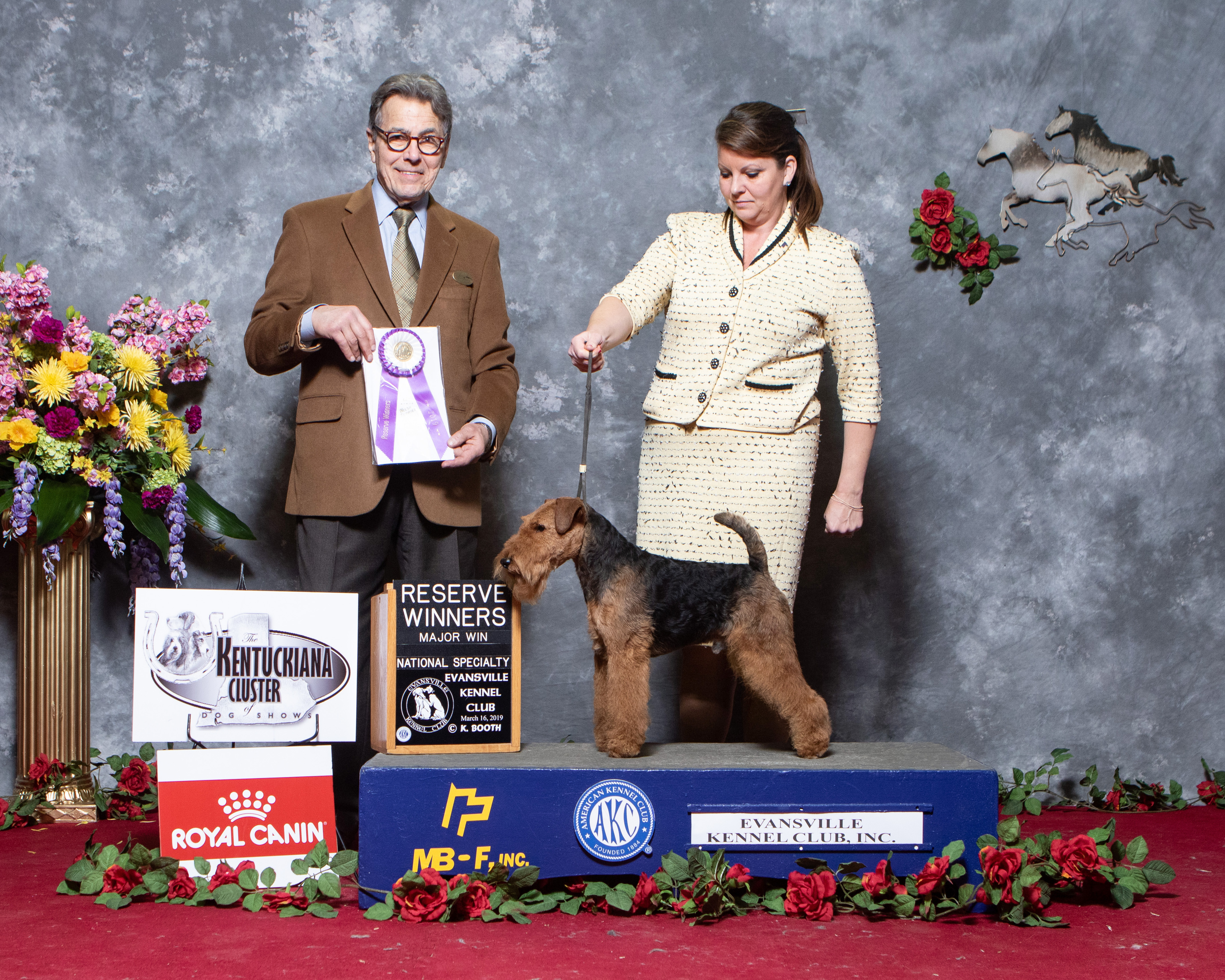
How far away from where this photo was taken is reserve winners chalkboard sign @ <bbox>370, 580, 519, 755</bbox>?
2035 mm

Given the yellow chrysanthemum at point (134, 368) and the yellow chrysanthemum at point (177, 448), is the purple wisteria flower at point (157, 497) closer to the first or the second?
the yellow chrysanthemum at point (177, 448)

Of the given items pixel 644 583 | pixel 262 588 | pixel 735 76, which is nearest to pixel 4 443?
pixel 262 588

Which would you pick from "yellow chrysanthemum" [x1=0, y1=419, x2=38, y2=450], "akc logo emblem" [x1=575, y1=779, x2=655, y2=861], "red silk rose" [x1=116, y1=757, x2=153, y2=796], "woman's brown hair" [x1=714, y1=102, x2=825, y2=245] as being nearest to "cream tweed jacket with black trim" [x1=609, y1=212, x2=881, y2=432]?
"woman's brown hair" [x1=714, y1=102, x2=825, y2=245]

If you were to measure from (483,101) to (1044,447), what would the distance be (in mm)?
2046

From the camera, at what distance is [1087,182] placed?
3191 millimetres

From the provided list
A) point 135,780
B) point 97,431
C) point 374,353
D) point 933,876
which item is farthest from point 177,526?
point 933,876

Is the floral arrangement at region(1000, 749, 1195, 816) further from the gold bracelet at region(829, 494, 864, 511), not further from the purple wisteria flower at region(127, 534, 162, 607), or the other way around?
the purple wisteria flower at region(127, 534, 162, 607)

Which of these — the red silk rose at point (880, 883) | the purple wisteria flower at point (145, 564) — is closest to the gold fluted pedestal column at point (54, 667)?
the purple wisteria flower at point (145, 564)

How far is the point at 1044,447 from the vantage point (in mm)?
3225

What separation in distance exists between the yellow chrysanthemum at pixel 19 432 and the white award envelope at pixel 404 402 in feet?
3.20

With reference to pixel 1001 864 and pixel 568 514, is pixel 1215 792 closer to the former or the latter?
pixel 1001 864

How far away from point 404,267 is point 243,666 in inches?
36.8

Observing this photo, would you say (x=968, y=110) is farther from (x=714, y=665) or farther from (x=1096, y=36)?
(x=714, y=665)

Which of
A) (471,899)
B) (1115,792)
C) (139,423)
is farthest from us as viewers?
(1115,792)
